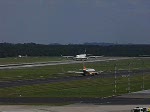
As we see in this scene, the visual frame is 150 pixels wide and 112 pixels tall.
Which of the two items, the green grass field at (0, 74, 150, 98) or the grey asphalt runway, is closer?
the grey asphalt runway

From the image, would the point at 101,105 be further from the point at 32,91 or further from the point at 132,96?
the point at 32,91

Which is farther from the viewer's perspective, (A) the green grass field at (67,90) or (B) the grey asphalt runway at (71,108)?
(A) the green grass field at (67,90)

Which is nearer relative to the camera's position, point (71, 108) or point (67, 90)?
point (71, 108)

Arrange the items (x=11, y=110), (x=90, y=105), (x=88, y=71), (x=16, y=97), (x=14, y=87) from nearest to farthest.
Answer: (x=11, y=110), (x=90, y=105), (x=16, y=97), (x=14, y=87), (x=88, y=71)

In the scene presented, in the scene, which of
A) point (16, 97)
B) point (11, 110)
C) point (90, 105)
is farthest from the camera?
point (16, 97)

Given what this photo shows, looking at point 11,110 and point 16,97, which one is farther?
point 16,97

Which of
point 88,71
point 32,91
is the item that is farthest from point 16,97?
point 88,71

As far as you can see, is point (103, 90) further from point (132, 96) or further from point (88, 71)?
point (88, 71)

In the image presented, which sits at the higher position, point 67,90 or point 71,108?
point 71,108

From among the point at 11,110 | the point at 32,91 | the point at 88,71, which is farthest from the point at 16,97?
the point at 88,71
